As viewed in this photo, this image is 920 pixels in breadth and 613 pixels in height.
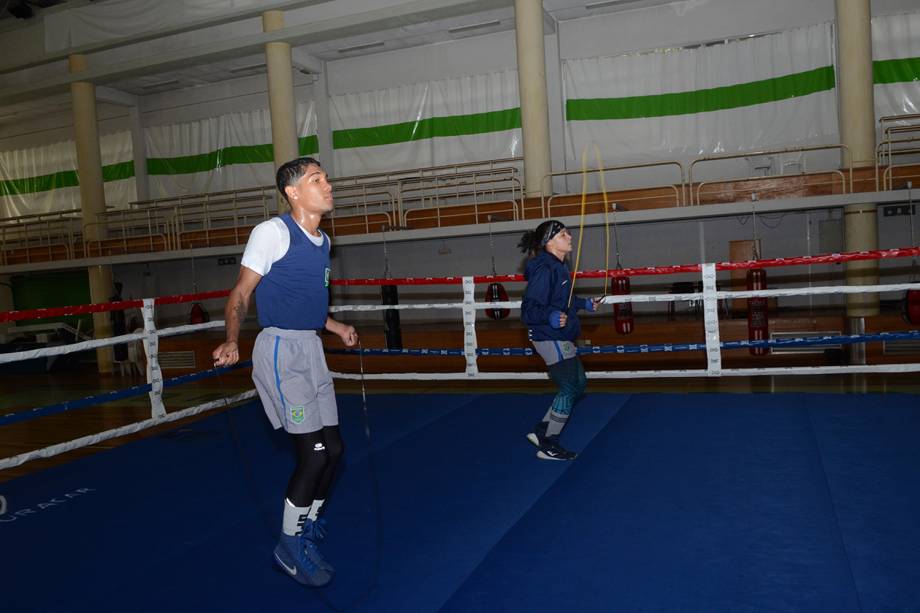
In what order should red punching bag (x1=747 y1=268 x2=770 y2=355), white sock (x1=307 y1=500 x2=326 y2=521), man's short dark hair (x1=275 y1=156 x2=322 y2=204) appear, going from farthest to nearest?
red punching bag (x1=747 y1=268 x2=770 y2=355)
white sock (x1=307 y1=500 x2=326 y2=521)
man's short dark hair (x1=275 y1=156 x2=322 y2=204)

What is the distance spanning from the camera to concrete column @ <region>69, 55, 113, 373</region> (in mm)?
15461

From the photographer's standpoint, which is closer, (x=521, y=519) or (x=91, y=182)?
(x=521, y=519)

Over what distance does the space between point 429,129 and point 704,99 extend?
568 cm

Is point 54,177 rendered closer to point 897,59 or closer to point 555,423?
point 555,423

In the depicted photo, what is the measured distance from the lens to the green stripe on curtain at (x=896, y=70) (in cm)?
1215

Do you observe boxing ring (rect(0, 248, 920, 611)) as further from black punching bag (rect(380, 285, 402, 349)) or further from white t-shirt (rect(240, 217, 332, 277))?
black punching bag (rect(380, 285, 402, 349))

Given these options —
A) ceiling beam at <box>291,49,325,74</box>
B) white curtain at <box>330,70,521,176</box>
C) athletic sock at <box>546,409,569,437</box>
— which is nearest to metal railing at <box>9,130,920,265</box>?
white curtain at <box>330,70,521,176</box>

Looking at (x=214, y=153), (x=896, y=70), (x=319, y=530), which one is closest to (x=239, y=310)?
(x=319, y=530)

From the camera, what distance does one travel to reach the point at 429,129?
15.4 metres

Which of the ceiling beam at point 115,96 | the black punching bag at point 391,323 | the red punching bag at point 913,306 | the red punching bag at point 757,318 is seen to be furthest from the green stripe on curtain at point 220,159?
the red punching bag at point 913,306

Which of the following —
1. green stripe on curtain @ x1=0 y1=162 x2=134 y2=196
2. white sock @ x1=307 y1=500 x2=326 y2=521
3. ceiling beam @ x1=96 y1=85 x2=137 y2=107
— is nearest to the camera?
white sock @ x1=307 y1=500 x2=326 y2=521

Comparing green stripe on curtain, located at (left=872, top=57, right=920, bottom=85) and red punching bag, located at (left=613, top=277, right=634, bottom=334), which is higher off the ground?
green stripe on curtain, located at (left=872, top=57, right=920, bottom=85)

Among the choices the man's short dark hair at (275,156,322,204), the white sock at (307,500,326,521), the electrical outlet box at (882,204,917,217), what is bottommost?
the white sock at (307,500,326,521)

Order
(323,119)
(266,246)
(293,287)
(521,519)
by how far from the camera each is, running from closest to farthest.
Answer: (266,246) → (293,287) → (521,519) → (323,119)
